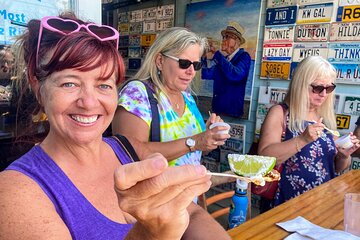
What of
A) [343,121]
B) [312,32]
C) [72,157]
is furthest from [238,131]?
[72,157]

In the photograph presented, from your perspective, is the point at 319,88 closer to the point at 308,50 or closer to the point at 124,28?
the point at 308,50

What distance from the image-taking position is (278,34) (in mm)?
3805

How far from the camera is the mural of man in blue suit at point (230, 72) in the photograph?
13.8ft

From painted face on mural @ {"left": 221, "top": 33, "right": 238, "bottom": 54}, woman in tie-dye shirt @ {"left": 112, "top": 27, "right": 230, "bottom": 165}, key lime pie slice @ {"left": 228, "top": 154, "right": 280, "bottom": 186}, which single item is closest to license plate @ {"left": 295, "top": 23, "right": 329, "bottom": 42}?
painted face on mural @ {"left": 221, "top": 33, "right": 238, "bottom": 54}

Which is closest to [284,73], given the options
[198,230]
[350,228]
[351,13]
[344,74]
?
[344,74]

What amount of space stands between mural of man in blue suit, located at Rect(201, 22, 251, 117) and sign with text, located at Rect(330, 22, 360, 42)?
3.60ft

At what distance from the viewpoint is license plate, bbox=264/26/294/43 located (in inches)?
146

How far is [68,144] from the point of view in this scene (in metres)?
1.12

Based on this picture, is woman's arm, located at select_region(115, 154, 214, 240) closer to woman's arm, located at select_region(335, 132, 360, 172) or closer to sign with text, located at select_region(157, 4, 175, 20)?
woman's arm, located at select_region(335, 132, 360, 172)

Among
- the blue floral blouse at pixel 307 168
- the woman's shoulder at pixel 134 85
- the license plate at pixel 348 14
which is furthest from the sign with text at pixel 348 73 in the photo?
the woman's shoulder at pixel 134 85

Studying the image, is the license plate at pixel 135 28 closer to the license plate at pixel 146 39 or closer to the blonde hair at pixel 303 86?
the license plate at pixel 146 39

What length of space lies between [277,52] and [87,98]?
3302 mm

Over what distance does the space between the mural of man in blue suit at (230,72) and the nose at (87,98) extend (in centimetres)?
335

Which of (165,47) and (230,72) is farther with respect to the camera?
(230,72)
